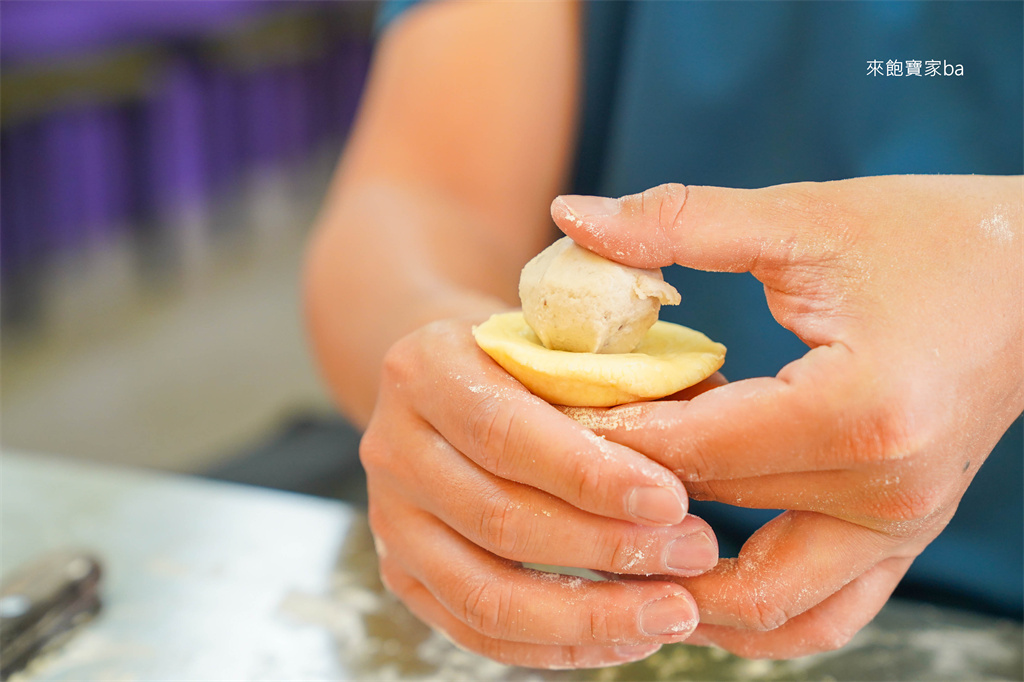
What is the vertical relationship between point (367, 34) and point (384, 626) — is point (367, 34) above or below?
above

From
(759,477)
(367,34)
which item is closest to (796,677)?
(759,477)

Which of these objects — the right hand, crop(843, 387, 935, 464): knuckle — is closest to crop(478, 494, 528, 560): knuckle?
the right hand

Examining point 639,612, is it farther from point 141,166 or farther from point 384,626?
point 141,166

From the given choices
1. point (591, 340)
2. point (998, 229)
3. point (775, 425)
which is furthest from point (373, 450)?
point (998, 229)

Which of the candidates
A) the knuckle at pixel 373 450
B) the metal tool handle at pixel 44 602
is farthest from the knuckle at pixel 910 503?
the metal tool handle at pixel 44 602

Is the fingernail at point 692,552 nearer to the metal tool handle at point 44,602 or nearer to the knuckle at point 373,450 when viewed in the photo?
the knuckle at point 373,450

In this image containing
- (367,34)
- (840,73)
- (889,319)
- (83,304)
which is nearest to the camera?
(889,319)

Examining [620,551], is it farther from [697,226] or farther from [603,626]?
[697,226]
